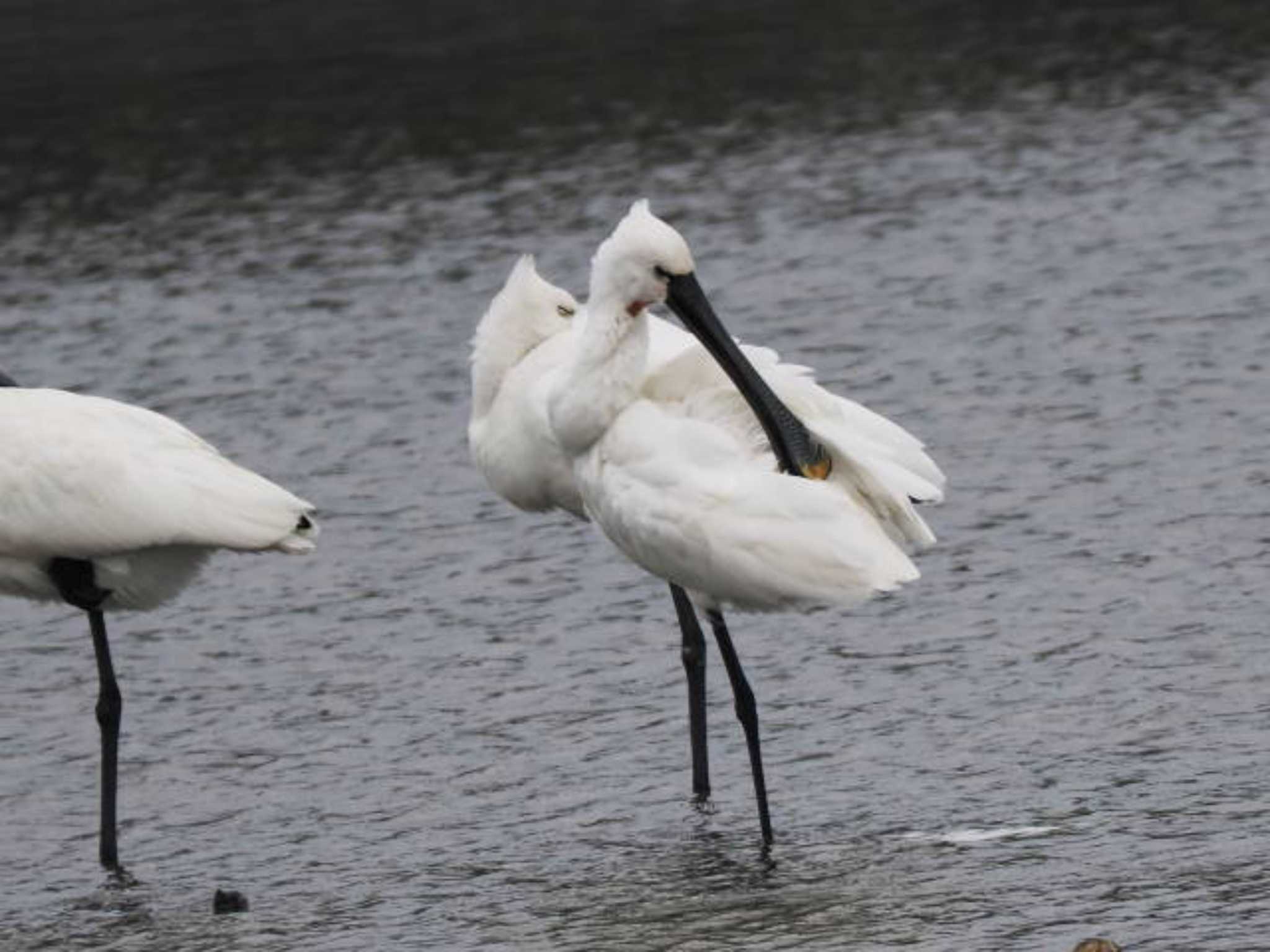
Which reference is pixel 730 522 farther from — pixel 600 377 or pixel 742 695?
pixel 742 695

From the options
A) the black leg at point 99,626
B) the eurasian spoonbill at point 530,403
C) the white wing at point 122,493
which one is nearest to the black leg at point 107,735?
the black leg at point 99,626

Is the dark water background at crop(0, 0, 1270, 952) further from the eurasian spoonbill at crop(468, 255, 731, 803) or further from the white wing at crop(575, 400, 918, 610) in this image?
the white wing at crop(575, 400, 918, 610)

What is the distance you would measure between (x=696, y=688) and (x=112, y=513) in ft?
6.00

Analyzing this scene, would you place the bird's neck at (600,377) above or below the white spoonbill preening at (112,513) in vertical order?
above

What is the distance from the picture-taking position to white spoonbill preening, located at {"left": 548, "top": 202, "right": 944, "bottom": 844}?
8.37m

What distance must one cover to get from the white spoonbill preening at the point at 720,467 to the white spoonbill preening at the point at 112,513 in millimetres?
947

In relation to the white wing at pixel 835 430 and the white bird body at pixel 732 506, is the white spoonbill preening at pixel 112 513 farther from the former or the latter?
the white wing at pixel 835 430

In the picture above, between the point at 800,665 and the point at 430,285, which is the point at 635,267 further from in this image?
the point at 430,285

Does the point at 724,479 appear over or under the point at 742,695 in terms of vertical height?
over

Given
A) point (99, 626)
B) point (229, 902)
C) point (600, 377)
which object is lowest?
point (229, 902)

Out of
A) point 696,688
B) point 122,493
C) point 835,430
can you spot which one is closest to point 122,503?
point 122,493

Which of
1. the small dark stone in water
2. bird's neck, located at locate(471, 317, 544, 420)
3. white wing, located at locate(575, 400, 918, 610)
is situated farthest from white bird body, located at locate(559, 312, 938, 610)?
bird's neck, located at locate(471, 317, 544, 420)

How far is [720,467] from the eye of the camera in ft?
28.1

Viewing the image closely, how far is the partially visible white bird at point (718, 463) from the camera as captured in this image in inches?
329
